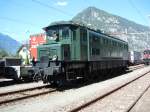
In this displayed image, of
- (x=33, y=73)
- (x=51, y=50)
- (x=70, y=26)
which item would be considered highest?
(x=70, y=26)

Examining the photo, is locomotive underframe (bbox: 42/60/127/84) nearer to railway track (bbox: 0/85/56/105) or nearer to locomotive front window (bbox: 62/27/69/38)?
railway track (bbox: 0/85/56/105)

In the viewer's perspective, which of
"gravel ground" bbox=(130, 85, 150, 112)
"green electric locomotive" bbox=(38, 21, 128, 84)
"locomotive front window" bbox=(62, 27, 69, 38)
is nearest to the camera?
"gravel ground" bbox=(130, 85, 150, 112)

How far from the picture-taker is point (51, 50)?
1670cm

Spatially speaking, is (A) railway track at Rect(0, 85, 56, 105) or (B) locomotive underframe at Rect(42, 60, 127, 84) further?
(B) locomotive underframe at Rect(42, 60, 127, 84)

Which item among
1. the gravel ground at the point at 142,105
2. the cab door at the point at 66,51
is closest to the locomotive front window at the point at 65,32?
the cab door at the point at 66,51

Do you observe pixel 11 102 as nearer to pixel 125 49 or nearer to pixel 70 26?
pixel 70 26

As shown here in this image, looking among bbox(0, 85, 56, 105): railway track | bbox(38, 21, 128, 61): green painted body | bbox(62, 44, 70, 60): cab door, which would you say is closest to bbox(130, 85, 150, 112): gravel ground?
bbox(0, 85, 56, 105): railway track

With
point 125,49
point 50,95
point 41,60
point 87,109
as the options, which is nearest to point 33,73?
point 41,60

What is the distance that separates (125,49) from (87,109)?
24.1 m

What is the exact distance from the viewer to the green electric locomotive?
53.6ft

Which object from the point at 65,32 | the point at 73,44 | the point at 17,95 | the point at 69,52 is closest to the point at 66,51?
the point at 69,52

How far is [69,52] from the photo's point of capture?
17.4 metres

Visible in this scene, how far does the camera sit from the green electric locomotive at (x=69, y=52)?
53.6 feet

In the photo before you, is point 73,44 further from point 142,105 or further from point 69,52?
point 142,105
